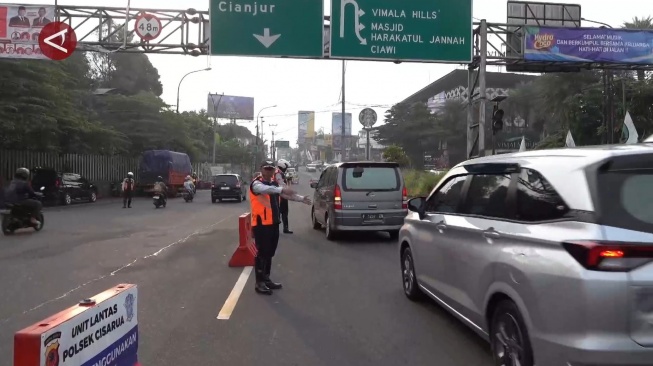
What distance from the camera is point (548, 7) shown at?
17.5 meters

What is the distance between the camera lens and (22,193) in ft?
44.9

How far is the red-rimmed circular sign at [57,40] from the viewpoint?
15539 mm

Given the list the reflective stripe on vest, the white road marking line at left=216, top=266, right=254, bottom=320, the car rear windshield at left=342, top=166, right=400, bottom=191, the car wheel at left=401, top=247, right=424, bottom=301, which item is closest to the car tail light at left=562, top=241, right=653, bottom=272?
the car wheel at left=401, top=247, right=424, bottom=301

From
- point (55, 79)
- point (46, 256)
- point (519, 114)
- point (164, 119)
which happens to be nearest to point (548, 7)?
point (46, 256)

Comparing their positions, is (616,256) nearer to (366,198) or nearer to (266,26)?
(366,198)

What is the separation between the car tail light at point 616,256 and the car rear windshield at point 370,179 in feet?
28.9

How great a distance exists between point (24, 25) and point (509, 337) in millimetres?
16115

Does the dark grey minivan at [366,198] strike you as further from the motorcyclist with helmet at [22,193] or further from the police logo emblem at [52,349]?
the police logo emblem at [52,349]

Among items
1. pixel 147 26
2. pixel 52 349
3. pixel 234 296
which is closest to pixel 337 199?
pixel 234 296

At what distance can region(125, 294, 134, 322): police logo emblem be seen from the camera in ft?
10.8

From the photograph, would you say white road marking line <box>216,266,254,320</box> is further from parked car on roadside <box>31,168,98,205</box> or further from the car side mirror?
parked car on roadside <box>31,168,98,205</box>

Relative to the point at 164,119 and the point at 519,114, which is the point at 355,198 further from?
the point at 519,114

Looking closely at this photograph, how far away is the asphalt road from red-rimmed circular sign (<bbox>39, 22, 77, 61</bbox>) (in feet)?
19.9

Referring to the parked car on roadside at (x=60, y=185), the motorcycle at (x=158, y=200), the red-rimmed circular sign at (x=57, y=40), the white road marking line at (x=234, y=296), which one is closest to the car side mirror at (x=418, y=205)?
the white road marking line at (x=234, y=296)
